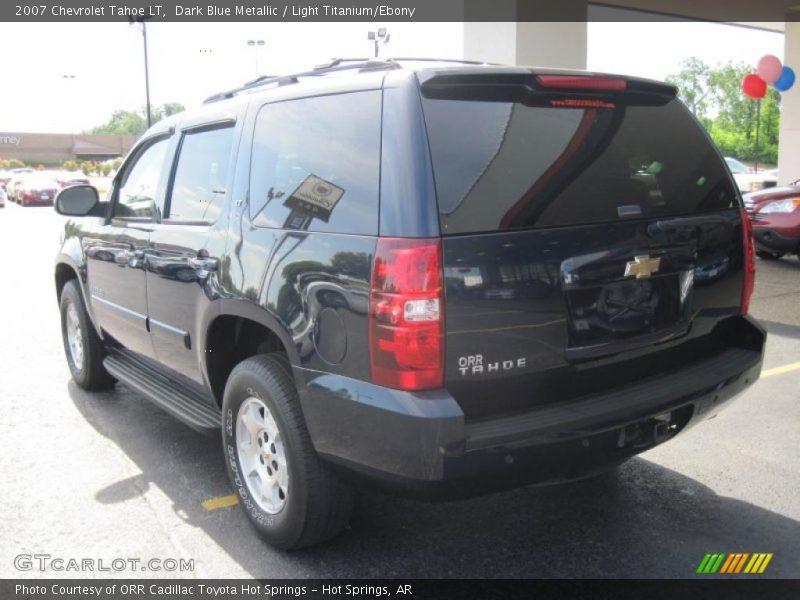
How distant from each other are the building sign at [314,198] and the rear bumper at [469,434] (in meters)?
0.64

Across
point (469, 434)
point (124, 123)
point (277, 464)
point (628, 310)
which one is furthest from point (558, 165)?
point (124, 123)

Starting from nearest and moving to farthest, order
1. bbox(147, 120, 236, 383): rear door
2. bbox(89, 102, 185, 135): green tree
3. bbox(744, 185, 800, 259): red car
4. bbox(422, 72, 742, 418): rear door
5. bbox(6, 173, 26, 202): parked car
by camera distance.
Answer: bbox(422, 72, 742, 418): rear door
bbox(147, 120, 236, 383): rear door
bbox(744, 185, 800, 259): red car
bbox(6, 173, 26, 202): parked car
bbox(89, 102, 185, 135): green tree

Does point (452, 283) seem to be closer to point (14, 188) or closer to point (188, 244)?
point (188, 244)

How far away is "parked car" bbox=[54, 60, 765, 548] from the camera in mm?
2623

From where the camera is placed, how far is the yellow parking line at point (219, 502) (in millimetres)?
3764

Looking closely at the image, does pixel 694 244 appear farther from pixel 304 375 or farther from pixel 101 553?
pixel 101 553

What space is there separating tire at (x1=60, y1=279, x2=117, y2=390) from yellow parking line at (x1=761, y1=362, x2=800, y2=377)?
497 centimetres

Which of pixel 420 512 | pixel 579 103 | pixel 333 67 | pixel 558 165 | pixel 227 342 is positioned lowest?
pixel 420 512

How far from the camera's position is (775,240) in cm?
1074

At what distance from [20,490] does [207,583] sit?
59.1 inches

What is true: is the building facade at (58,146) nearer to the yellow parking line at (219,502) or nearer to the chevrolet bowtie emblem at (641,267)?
the yellow parking line at (219,502)

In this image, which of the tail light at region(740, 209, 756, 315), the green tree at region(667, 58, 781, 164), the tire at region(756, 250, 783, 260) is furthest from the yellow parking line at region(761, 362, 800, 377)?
the green tree at region(667, 58, 781, 164)

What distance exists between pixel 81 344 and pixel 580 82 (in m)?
4.15

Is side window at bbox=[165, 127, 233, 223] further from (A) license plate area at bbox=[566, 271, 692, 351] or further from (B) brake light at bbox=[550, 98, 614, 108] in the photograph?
(A) license plate area at bbox=[566, 271, 692, 351]
